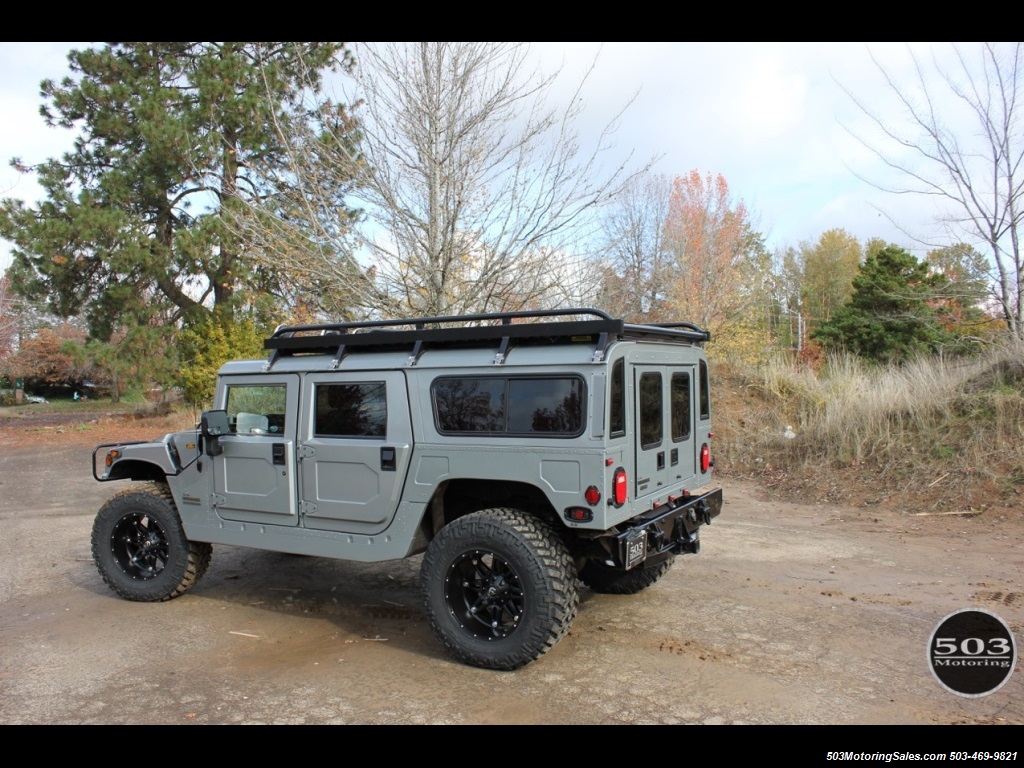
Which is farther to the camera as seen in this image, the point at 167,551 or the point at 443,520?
the point at 167,551

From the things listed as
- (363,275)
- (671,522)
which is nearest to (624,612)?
(671,522)

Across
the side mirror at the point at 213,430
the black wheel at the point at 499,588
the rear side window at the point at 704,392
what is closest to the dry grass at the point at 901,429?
the rear side window at the point at 704,392

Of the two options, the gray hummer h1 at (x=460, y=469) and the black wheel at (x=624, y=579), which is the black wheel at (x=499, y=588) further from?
the black wheel at (x=624, y=579)

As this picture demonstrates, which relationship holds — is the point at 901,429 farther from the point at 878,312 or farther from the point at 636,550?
the point at 878,312

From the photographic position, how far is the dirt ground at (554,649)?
3.95 metres

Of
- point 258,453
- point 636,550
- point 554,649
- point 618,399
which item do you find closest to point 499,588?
point 554,649

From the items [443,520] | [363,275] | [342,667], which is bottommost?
[342,667]

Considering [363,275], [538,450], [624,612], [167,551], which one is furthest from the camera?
[363,275]

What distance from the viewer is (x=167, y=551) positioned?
19.6 ft

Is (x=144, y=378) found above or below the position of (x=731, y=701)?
above

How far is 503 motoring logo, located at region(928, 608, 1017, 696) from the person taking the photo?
4160 mm

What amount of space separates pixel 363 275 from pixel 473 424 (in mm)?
5568
